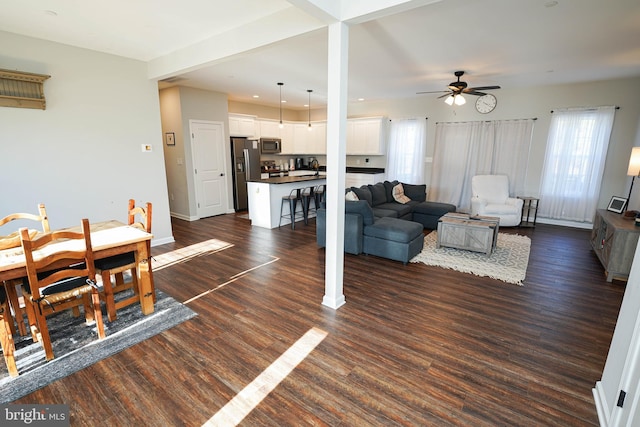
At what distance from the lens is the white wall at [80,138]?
3398mm

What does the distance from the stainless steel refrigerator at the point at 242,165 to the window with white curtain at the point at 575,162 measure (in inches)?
256

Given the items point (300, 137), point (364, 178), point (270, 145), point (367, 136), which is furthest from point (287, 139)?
point (364, 178)

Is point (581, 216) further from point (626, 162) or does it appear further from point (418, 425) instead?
point (418, 425)

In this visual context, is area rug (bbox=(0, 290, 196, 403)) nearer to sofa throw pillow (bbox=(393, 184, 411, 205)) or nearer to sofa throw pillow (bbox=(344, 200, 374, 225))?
sofa throw pillow (bbox=(344, 200, 374, 225))

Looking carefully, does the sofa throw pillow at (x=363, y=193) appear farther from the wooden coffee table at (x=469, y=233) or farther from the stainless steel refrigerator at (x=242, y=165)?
the stainless steel refrigerator at (x=242, y=165)

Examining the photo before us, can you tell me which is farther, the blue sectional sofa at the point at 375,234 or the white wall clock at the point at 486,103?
the white wall clock at the point at 486,103

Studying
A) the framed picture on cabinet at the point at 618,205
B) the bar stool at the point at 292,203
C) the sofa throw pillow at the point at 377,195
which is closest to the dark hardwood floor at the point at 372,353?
the framed picture on cabinet at the point at 618,205

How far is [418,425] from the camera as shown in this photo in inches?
66.0

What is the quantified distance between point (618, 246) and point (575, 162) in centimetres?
315

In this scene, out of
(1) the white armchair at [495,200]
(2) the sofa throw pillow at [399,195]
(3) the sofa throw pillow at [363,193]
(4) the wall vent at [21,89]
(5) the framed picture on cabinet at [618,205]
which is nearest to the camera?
(4) the wall vent at [21,89]

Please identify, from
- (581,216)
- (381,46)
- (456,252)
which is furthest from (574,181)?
(381,46)

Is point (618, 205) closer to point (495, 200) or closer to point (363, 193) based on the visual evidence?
point (495, 200)

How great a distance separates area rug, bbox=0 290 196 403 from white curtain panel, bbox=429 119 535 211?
6388 mm

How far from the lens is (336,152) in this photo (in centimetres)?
262
